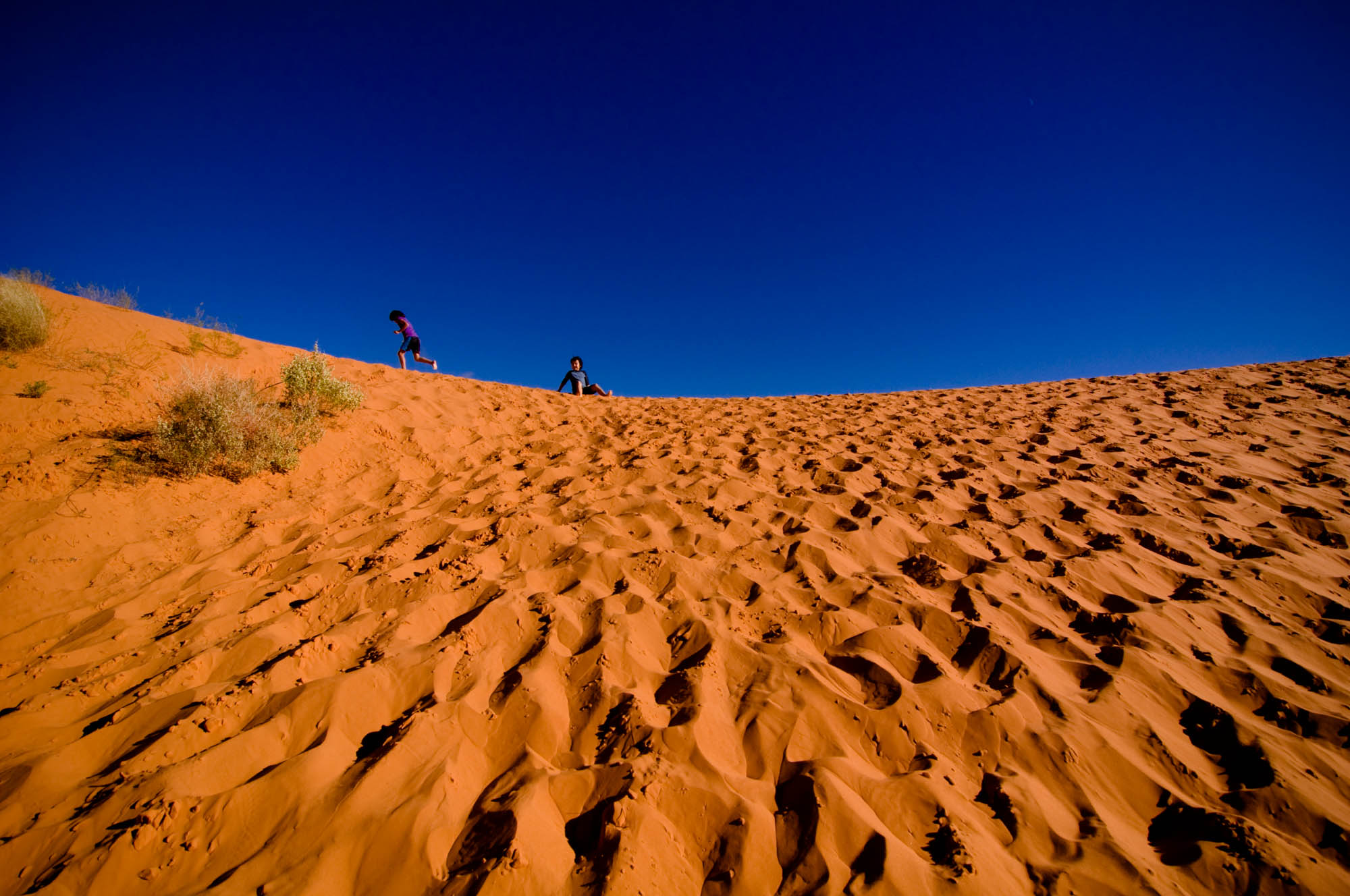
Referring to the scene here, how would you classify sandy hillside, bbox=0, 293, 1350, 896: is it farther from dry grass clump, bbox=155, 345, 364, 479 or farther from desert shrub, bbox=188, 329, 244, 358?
desert shrub, bbox=188, 329, 244, 358

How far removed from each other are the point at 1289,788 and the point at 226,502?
19.1ft

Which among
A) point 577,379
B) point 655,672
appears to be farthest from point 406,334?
point 655,672

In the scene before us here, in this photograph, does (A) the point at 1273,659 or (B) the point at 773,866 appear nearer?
(B) the point at 773,866

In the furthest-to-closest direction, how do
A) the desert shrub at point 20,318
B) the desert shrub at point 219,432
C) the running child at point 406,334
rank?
the running child at point 406,334 → the desert shrub at point 20,318 → the desert shrub at point 219,432

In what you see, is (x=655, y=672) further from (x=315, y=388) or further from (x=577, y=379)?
(x=577, y=379)

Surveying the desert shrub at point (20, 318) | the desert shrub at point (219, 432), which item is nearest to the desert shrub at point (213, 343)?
the desert shrub at point (20, 318)

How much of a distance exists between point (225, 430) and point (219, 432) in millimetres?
39

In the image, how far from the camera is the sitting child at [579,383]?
952 centimetres

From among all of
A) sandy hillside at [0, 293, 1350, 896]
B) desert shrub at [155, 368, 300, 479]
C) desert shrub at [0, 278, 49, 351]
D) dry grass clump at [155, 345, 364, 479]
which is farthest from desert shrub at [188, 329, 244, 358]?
desert shrub at [155, 368, 300, 479]

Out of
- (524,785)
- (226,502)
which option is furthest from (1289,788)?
(226,502)

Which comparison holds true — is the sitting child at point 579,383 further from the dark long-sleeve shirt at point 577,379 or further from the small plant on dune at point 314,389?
the small plant on dune at point 314,389

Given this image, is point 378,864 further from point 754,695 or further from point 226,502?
point 226,502

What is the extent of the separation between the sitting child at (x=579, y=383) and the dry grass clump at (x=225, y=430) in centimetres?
509

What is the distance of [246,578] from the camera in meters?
3.12
